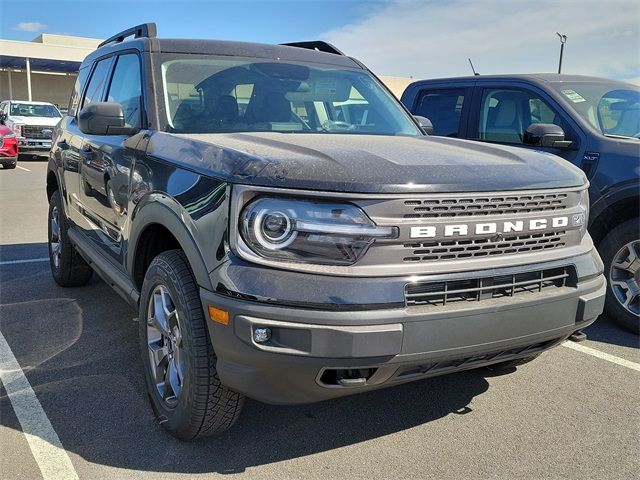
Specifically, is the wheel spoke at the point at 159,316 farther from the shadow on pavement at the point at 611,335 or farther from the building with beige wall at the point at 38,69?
the building with beige wall at the point at 38,69

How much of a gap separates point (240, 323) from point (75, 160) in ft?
9.85

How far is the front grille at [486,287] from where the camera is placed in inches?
91.3

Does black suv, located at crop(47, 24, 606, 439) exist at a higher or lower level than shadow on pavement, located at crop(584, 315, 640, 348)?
higher

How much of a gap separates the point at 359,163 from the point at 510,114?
3.64 meters

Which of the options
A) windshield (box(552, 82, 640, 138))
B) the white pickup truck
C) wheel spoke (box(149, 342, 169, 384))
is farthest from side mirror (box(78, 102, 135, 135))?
the white pickup truck

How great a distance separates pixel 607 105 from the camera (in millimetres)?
5242

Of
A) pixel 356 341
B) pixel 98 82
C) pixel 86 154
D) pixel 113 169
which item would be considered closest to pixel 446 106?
pixel 98 82

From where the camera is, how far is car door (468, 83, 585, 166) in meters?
4.93

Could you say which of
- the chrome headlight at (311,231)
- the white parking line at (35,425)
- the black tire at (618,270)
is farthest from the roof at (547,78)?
the white parking line at (35,425)

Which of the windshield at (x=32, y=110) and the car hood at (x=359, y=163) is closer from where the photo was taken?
the car hood at (x=359, y=163)

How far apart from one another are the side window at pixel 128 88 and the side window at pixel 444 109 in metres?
3.16

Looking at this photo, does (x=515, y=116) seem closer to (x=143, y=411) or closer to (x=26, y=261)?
(x=143, y=411)

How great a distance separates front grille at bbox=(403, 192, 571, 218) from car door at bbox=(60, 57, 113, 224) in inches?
115

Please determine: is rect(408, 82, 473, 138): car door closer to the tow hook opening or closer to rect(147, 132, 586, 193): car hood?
rect(147, 132, 586, 193): car hood
